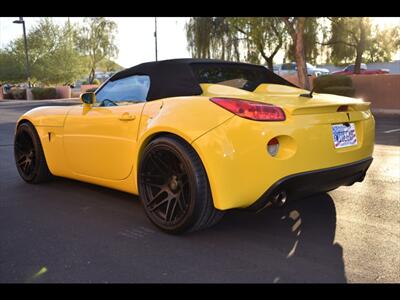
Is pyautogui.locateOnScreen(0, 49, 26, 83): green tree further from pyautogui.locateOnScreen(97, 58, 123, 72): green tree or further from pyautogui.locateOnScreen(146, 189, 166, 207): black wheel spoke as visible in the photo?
pyautogui.locateOnScreen(146, 189, 166, 207): black wheel spoke

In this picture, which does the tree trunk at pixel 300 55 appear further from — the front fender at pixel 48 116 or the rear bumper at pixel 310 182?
the rear bumper at pixel 310 182

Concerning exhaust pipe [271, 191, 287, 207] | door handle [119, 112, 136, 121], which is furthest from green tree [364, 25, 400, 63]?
exhaust pipe [271, 191, 287, 207]

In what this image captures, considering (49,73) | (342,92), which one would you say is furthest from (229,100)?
(49,73)

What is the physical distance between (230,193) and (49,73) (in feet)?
134

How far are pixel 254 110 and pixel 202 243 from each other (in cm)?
101

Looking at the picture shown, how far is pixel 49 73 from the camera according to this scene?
4031 centimetres

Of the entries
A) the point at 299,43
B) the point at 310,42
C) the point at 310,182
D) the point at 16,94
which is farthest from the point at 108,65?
the point at 310,182

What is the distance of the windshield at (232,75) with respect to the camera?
356 cm

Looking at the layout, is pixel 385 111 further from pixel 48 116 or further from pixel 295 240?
pixel 295 240

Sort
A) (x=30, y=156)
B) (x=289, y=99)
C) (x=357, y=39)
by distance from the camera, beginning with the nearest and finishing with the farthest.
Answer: (x=289, y=99), (x=30, y=156), (x=357, y=39)

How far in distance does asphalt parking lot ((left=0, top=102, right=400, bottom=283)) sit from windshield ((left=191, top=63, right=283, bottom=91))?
1141 millimetres

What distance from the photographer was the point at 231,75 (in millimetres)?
3760

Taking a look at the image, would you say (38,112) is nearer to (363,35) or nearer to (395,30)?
(363,35)

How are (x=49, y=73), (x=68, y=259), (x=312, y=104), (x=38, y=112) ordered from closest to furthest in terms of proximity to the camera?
(x=68, y=259) < (x=312, y=104) < (x=38, y=112) < (x=49, y=73)
